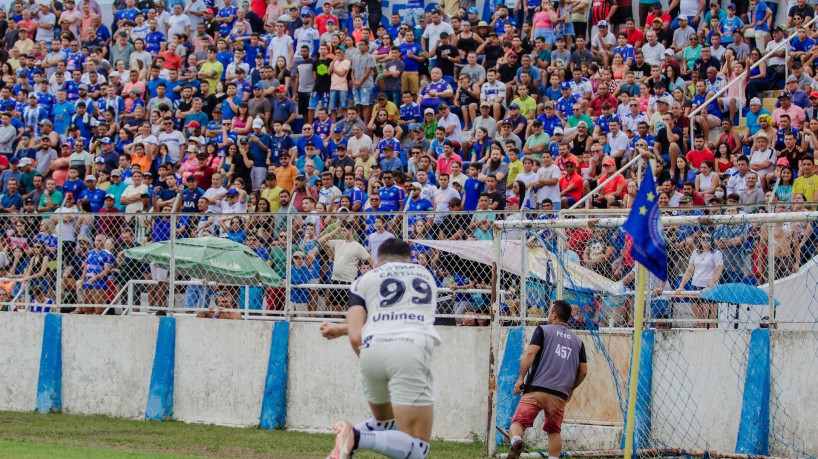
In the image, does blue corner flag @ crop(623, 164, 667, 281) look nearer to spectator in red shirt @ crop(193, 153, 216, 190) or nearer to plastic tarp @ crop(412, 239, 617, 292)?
plastic tarp @ crop(412, 239, 617, 292)

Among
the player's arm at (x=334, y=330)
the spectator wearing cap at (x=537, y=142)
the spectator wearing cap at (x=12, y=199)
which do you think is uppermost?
the spectator wearing cap at (x=537, y=142)

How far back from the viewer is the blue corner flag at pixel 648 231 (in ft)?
29.8

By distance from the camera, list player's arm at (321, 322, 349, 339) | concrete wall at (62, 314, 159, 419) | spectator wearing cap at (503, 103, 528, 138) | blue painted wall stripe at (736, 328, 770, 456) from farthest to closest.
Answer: spectator wearing cap at (503, 103, 528, 138) < concrete wall at (62, 314, 159, 419) < blue painted wall stripe at (736, 328, 770, 456) < player's arm at (321, 322, 349, 339)

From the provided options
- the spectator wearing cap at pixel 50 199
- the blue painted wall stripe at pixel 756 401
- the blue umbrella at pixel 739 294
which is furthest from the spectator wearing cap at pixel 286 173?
the blue painted wall stripe at pixel 756 401

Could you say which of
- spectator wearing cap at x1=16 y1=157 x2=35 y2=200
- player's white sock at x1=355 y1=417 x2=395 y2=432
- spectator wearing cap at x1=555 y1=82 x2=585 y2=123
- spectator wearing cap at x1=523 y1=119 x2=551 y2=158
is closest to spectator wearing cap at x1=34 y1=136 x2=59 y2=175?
spectator wearing cap at x1=16 y1=157 x2=35 y2=200

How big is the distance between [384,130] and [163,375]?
772 centimetres

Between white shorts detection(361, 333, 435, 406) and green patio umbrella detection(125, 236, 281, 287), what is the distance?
7323 millimetres

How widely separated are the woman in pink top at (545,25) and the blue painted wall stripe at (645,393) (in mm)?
11542

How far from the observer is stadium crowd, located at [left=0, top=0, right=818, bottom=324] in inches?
634

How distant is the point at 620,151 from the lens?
20500mm

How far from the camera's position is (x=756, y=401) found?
1276 cm

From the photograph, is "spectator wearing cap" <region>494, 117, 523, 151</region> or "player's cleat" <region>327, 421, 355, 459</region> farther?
"spectator wearing cap" <region>494, 117, 523, 151</region>

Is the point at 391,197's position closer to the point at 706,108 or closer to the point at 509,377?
the point at 706,108

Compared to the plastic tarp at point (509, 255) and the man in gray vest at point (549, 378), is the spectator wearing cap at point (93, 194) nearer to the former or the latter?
the plastic tarp at point (509, 255)
